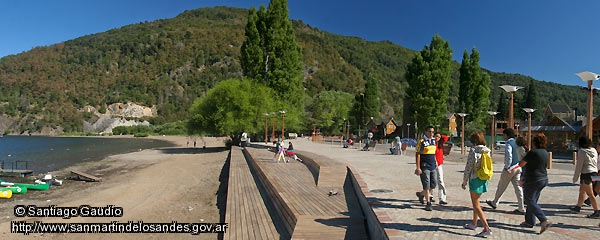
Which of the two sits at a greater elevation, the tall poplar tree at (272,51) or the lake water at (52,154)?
the tall poplar tree at (272,51)

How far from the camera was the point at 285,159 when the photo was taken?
19.5m

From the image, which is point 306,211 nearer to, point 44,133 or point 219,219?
point 219,219

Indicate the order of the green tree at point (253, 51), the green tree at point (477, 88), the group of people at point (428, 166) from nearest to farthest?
the group of people at point (428, 166)
the green tree at point (253, 51)
the green tree at point (477, 88)

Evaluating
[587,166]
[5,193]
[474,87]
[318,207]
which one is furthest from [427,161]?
[474,87]

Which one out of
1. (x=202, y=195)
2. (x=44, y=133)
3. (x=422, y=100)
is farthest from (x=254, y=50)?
(x=44, y=133)

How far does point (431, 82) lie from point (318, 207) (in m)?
40.4

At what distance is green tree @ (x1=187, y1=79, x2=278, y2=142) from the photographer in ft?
137

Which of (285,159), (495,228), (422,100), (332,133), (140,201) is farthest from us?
(332,133)

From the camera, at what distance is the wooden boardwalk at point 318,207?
21.7ft

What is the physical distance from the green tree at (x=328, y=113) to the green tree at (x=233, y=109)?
36545 mm

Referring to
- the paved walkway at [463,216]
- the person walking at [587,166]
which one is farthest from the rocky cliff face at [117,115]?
the person walking at [587,166]

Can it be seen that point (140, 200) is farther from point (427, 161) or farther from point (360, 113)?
point (360, 113)

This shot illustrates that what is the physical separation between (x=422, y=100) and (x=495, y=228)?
135 feet

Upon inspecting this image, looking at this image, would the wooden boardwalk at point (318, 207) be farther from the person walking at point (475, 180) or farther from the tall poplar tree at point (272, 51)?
the tall poplar tree at point (272, 51)
